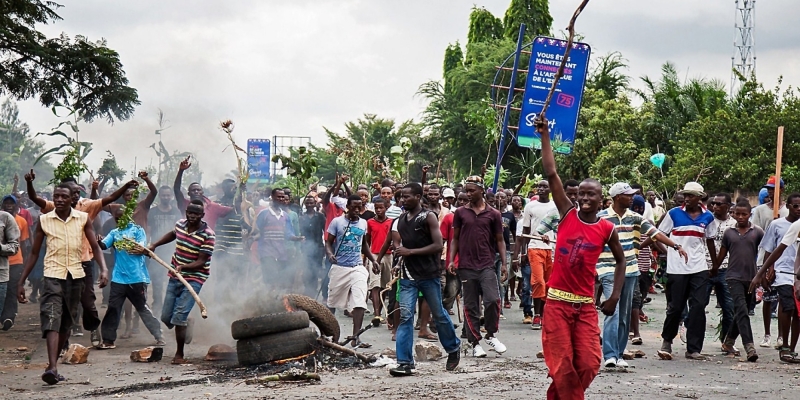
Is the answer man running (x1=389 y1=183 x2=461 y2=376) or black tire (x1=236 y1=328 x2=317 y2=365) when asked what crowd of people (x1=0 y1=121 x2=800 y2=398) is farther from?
black tire (x1=236 y1=328 x2=317 y2=365)

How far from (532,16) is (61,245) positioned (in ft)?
153

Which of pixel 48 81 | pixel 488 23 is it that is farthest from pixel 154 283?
pixel 488 23

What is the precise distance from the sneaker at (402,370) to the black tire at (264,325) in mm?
1274

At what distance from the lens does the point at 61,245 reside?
9.30 metres


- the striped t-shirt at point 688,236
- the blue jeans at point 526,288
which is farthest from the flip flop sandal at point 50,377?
the blue jeans at point 526,288

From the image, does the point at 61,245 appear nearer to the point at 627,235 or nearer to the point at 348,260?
the point at 348,260

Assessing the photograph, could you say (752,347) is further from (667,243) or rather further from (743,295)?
(667,243)

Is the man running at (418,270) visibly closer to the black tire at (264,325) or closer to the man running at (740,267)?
the black tire at (264,325)

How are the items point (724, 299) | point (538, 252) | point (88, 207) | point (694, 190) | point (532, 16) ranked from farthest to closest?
point (532, 16) < point (538, 252) < point (724, 299) < point (88, 207) < point (694, 190)

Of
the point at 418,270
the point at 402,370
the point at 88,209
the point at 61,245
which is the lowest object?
the point at 402,370

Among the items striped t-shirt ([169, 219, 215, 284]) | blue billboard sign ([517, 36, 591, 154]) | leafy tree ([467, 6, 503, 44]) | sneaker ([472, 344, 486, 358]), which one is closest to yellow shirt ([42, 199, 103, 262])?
striped t-shirt ([169, 219, 215, 284])

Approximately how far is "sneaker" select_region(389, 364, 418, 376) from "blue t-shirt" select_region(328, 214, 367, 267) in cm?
293

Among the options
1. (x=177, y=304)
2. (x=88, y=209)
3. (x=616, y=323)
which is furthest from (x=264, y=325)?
(x=616, y=323)

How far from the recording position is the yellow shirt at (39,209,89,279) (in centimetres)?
927
